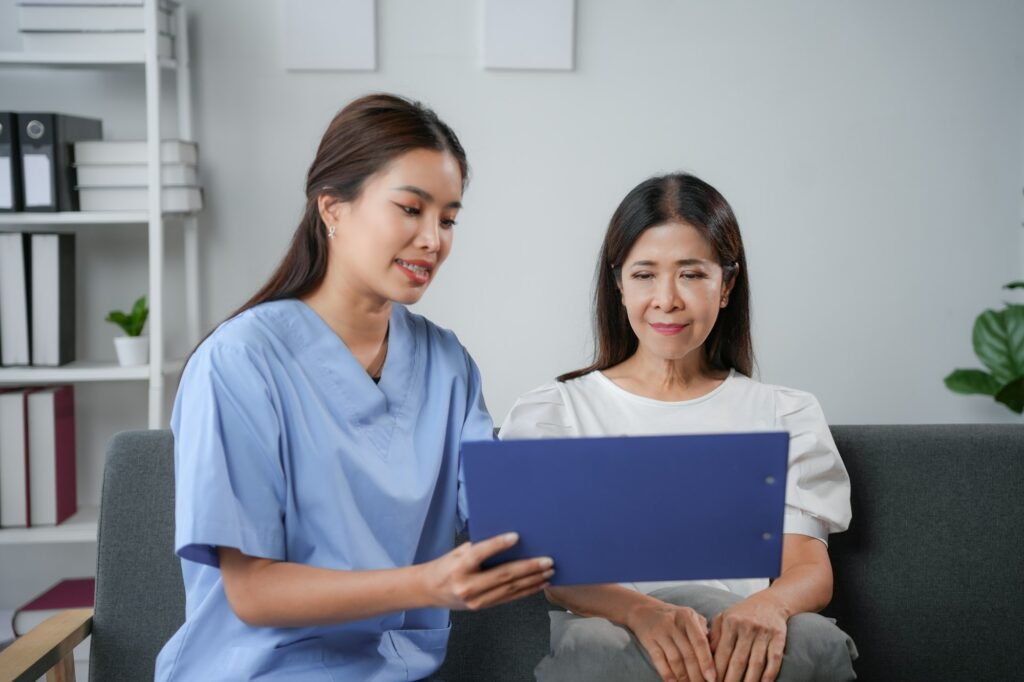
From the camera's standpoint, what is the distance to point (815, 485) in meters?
1.54

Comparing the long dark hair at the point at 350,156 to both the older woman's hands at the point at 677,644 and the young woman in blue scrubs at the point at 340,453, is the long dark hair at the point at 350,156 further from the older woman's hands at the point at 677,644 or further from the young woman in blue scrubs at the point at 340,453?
the older woman's hands at the point at 677,644

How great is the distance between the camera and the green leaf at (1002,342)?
2615 millimetres

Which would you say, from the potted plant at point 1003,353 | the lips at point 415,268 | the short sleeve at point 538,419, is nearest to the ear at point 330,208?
the lips at point 415,268

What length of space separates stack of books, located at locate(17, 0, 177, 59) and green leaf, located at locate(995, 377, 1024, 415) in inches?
87.7

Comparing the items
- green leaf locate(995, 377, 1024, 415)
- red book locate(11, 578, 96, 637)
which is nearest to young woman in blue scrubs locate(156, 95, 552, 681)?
red book locate(11, 578, 96, 637)

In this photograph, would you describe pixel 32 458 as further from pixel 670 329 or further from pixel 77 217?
pixel 670 329

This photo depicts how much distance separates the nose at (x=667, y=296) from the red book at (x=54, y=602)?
159 centimetres

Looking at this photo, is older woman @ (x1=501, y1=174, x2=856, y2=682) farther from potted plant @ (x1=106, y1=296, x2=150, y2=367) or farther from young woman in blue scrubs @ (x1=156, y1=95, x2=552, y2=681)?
potted plant @ (x1=106, y1=296, x2=150, y2=367)

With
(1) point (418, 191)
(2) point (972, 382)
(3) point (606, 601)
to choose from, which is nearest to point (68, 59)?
(1) point (418, 191)

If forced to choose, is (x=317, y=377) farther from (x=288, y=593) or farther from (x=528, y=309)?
(x=528, y=309)

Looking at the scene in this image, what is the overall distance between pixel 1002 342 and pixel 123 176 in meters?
2.23

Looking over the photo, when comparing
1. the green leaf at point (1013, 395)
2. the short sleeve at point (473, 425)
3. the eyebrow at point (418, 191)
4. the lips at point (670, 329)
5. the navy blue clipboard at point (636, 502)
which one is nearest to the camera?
the navy blue clipboard at point (636, 502)

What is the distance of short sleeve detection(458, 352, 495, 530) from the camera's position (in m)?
1.45

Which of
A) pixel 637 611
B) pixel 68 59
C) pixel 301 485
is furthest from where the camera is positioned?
pixel 68 59
